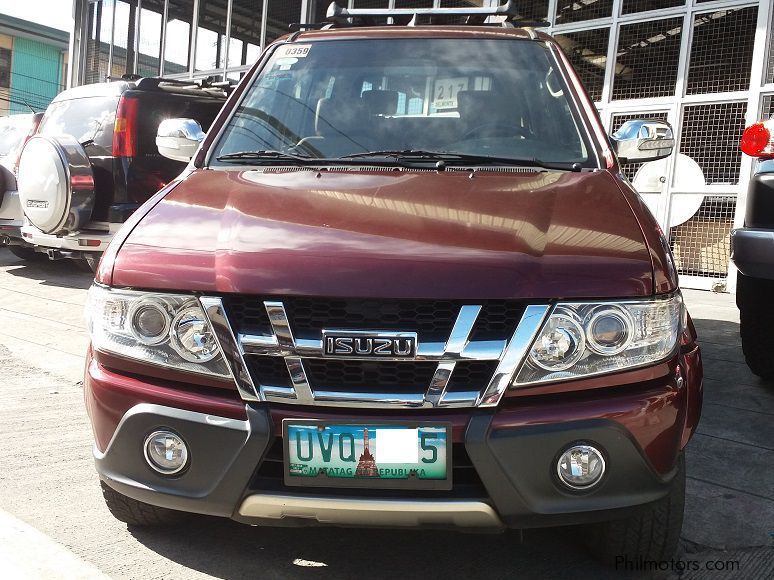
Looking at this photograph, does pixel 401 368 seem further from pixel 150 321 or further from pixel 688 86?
pixel 688 86

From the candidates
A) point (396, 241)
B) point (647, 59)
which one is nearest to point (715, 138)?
point (647, 59)

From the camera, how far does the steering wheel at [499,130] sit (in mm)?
2883

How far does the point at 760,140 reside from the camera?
3.64 meters

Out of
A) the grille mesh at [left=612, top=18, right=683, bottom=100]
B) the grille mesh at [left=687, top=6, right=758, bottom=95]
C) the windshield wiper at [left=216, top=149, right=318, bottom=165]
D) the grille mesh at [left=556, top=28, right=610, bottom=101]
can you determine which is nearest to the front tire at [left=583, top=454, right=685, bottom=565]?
the windshield wiper at [left=216, top=149, right=318, bottom=165]

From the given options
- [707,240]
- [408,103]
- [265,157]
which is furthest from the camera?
[707,240]

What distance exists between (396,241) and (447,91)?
1.24 m

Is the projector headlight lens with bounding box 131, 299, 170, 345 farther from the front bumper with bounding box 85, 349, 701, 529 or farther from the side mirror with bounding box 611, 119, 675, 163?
the side mirror with bounding box 611, 119, 675, 163

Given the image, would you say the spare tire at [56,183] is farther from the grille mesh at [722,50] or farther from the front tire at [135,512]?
the grille mesh at [722,50]

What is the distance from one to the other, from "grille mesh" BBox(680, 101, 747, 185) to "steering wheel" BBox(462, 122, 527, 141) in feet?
23.3

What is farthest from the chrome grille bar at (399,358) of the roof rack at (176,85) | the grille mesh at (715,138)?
the grille mesh at (715,138)

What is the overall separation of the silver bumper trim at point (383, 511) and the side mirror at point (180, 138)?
1832mm

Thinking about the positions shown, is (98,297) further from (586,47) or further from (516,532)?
(586,47)

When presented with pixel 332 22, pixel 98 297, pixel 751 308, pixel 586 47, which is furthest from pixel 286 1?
pixel 98 297

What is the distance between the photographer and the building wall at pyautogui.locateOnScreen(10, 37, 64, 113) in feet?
106
